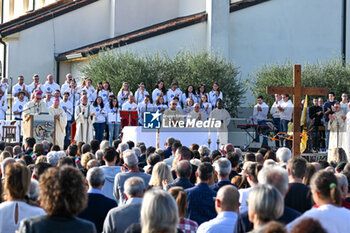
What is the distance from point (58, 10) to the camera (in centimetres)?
3581

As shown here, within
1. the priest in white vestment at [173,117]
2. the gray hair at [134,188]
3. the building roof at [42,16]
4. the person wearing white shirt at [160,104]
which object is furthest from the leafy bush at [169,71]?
the gray hair at [134,188]

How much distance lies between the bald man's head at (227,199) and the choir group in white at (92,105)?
626 inches

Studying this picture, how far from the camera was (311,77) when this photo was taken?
2948 centimetres

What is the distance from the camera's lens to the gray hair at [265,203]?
522 cm

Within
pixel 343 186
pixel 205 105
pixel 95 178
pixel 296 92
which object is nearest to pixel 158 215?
pixel 95 178

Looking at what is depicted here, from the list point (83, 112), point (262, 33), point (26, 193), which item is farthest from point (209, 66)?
point (26, 193)

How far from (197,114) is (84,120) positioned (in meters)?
3.70

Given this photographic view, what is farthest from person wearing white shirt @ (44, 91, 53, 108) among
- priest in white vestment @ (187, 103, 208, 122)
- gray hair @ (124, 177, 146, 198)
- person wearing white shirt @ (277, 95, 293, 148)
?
gray hair @ (124, 177, 146, 198)

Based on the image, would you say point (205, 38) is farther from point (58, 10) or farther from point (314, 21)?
point (58, 10)

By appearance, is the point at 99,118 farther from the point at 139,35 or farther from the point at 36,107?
the point at 139,35

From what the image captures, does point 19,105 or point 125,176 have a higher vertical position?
point 19,105

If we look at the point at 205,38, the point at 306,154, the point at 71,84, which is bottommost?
the point at 306,154

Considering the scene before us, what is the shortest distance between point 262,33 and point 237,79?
3.43 meters

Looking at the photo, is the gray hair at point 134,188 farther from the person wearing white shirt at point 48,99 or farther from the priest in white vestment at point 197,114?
the person wearing white shirt at point 48,99
